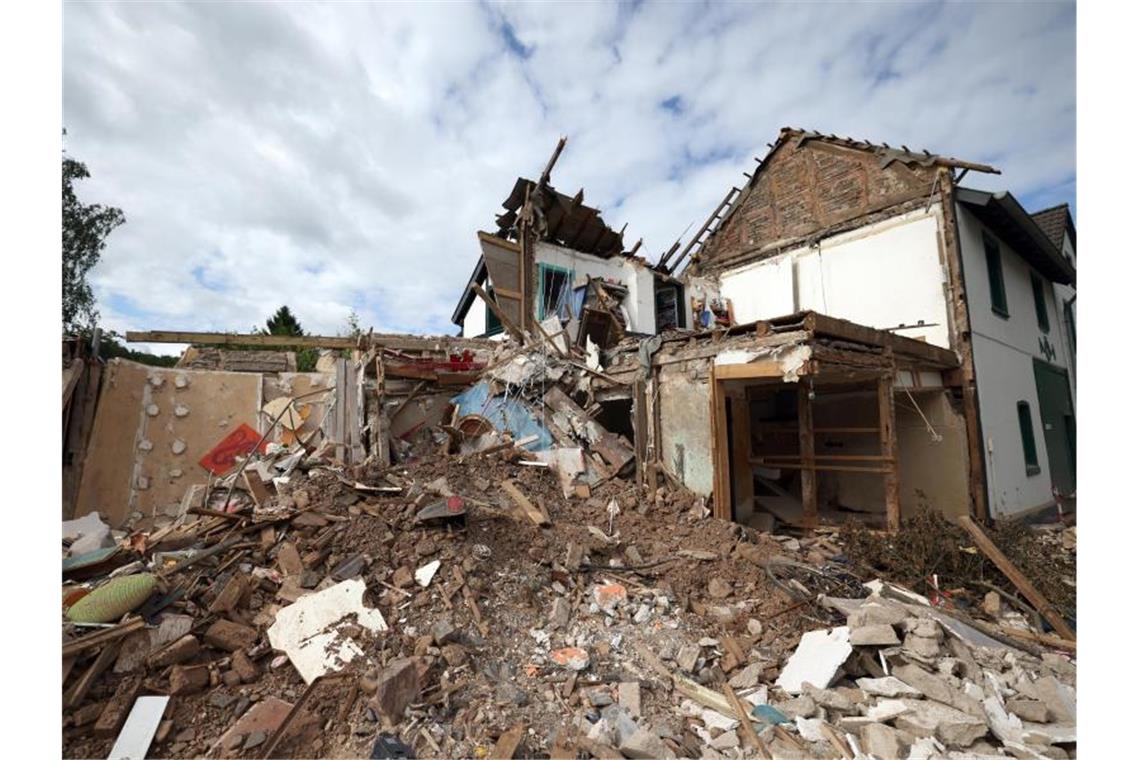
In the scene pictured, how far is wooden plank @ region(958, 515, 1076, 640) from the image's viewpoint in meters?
4.92

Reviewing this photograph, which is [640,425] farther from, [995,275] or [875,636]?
[995,275]

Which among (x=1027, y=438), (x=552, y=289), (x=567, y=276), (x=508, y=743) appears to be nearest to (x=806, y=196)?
(x=567, y=276)

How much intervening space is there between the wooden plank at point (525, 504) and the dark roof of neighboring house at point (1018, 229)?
9895mm

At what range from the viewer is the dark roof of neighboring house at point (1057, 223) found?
14227 millimetres

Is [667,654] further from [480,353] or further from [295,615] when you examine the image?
[480,353]

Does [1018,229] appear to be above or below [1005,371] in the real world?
above

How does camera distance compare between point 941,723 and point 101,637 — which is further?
point 101,637

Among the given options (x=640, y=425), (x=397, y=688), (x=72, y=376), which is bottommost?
(x=397, y=688)

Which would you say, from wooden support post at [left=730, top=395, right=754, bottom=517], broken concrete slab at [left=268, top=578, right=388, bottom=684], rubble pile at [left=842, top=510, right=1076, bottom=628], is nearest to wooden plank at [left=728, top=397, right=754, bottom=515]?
wooden support post at [left=730, top=395, right=754, bottom=517]

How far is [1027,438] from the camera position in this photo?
1084 cm

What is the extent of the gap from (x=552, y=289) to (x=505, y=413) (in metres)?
5.10

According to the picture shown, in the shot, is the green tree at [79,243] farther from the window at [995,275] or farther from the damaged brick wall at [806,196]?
the window at [995,275]

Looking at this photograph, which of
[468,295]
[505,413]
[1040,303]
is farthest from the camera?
[468,295]

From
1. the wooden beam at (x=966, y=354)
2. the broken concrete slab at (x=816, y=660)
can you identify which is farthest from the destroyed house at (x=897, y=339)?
the broken concrete slab at (x=816, y=660)
